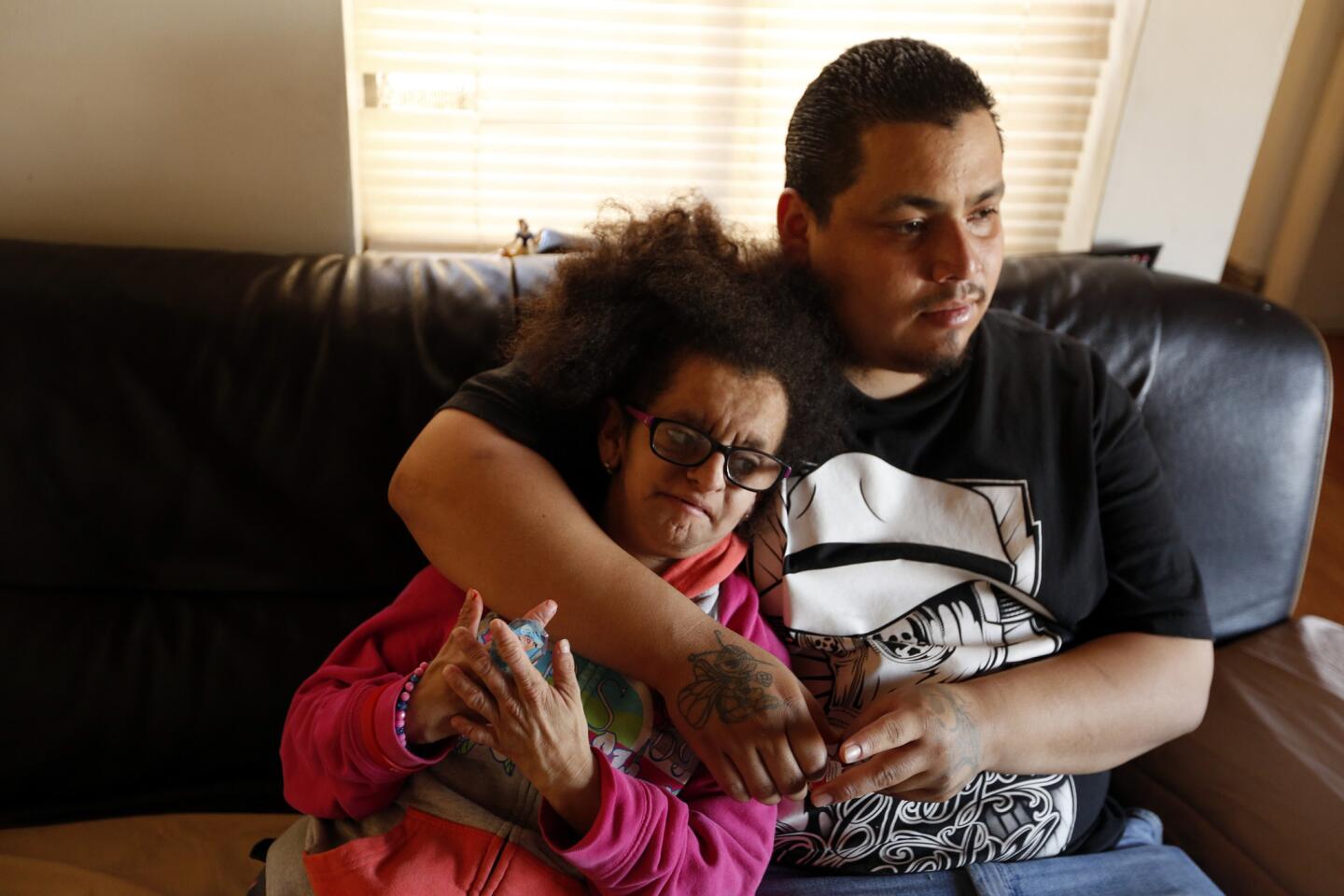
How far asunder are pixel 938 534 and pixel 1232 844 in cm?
69

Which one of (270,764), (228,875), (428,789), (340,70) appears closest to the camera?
(428,789)

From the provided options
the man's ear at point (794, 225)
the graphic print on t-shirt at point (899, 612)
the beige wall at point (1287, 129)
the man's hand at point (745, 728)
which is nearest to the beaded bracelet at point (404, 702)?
the man's hand at point (745, 728)

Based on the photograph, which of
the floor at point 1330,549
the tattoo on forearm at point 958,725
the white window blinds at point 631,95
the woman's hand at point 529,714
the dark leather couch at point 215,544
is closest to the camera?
the woman's hand at point 529,714

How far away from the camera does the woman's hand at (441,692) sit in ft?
3.34

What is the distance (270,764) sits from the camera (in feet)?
5.42

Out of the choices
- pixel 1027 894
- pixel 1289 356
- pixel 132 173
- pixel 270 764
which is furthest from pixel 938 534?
pixel 132 173

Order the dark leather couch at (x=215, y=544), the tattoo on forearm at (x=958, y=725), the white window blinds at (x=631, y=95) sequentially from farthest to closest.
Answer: the white window blinds at (x=631, y=95)
the dark leather couch at (x=215, y=544)
the tattoo on forearm at (x=958, y=725)

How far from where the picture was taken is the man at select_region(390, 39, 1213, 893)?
4.27 feet

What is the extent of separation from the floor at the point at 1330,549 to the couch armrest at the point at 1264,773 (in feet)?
3.59

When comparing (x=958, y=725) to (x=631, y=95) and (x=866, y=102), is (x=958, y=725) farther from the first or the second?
(x=631, y=95)

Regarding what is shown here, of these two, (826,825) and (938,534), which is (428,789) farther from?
(938,534)

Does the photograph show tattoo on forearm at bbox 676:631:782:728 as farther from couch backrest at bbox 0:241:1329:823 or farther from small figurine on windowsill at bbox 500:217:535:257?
small figurine on windowsill at bbox 500:217:535:257

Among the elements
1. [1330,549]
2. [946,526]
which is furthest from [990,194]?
[1330,549]

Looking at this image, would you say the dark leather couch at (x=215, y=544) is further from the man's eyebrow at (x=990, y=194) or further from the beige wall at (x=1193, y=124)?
the beige wall at (x=1193, y=124)
